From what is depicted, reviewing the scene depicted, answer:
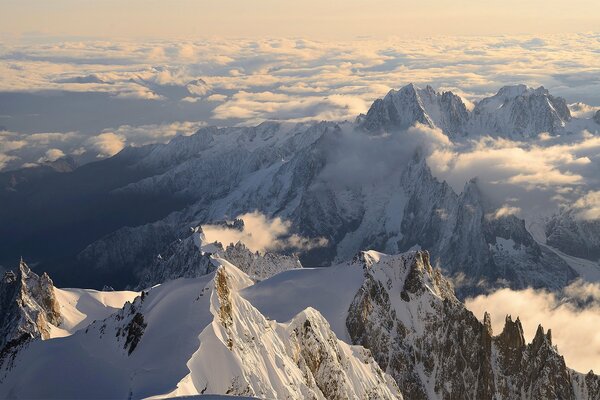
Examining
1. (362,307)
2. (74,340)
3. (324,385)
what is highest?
(74,340)

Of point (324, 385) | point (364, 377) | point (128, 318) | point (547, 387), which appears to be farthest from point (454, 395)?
point (128, 318)

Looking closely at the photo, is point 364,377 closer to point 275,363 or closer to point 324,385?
point 324,385

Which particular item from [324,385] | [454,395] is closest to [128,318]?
[324,385]

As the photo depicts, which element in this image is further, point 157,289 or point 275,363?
point 157,289

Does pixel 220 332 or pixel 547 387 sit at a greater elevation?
pixel 220 332

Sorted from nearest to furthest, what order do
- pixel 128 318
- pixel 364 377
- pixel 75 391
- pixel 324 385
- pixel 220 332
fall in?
pixel 75 391
pixel 220 332
pixel 128 318
pixel 324 385
pixel 364 377

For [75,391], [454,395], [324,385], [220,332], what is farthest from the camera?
[454,395]
